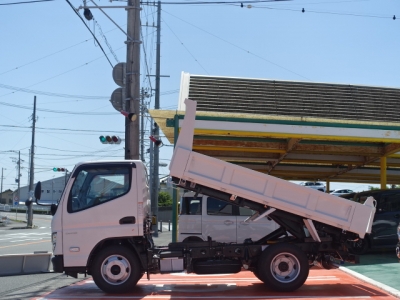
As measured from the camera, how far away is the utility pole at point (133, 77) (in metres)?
14.2

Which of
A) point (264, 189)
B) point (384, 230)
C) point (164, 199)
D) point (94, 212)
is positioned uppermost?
point (164, 199)

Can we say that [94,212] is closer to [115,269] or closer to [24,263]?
[115,269]

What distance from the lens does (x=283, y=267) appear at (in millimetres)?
10344

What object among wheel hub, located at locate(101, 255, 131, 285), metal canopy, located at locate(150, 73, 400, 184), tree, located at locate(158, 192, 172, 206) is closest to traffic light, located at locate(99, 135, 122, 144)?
metal canopy, located at locate(150, 73, 400, 184)

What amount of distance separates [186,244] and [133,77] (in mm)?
5741

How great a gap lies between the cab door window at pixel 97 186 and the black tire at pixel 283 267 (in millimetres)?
3054

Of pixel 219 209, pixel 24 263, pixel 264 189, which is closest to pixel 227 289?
pixel 264 189

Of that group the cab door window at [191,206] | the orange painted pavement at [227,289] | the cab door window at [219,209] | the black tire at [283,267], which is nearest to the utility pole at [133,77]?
the cab door window at [191,206]

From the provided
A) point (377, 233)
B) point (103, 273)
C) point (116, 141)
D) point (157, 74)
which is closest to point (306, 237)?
point (103, 273)

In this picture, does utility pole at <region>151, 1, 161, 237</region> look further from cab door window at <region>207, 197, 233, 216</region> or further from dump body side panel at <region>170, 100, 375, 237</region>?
dump body side panel at <region>170, 100, 375, 237</region>

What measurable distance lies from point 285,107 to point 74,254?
9.65 meters

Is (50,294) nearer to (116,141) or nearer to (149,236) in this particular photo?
(149,236)

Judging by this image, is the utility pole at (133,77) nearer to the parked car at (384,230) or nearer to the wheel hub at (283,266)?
the wheel hub at (283,266)

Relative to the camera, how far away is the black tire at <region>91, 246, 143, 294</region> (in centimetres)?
1008
